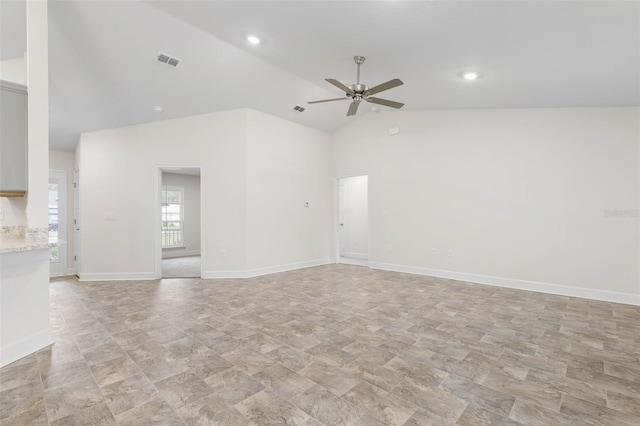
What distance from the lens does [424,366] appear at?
97.3 inches

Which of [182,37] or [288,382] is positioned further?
→ [182,37]

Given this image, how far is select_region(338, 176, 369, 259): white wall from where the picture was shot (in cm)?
852

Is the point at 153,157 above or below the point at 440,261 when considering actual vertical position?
above

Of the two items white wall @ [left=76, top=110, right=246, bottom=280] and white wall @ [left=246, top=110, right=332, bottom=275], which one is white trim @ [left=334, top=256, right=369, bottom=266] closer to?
white wall @ [left=246, top=110, right=332, bottom=275]

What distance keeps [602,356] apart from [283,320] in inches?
118

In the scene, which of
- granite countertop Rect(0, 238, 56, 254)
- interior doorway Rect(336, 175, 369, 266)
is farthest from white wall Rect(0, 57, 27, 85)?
interior doorway Rect(336, 175, 369, 266)

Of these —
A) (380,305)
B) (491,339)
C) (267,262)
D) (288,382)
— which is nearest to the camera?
(288,382)

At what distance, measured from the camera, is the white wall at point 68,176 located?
6.52 m

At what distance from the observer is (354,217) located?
28.7 ft

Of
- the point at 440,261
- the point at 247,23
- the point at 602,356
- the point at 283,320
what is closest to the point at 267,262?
the point at 283,320

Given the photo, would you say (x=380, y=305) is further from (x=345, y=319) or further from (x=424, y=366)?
(x=424, y=366)

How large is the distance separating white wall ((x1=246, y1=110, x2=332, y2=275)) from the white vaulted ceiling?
116cm

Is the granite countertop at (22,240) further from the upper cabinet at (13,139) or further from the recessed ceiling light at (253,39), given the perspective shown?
the recessed ceiling light at (253,39)

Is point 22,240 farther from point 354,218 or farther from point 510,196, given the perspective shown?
point 354,218
